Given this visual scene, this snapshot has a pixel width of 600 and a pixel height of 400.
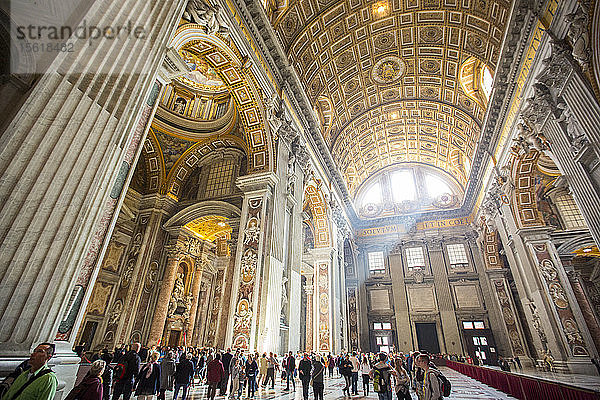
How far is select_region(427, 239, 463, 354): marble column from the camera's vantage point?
18484 millimetres

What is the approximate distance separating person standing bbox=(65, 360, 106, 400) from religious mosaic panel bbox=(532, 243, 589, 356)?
1380cm

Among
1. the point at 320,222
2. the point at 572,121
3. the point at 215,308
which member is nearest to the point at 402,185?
the point at 320,222

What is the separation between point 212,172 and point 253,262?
5831 mm

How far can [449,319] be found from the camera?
19062mm

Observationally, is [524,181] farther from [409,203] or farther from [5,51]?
[5,51]

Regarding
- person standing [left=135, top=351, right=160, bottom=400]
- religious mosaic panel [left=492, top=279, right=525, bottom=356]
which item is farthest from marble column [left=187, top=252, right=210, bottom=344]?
religious mosaic panel [left=492, top=279, right=525, bottom=356]

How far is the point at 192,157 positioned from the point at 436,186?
1858 centimetres

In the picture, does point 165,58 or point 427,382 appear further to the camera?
point 165,58

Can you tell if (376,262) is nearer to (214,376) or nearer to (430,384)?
(214,376)

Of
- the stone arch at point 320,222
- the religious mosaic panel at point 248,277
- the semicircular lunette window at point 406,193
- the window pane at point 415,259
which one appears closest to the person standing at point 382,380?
the religious mosaic panel at point 248,277

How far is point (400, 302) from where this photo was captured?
2045 centimetres

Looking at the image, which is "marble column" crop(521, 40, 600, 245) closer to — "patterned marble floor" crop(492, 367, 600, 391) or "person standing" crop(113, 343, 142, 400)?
"patterned marble floor" crop(492, 367, 600, 391)

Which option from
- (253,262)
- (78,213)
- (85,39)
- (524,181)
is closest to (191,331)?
(253,262)

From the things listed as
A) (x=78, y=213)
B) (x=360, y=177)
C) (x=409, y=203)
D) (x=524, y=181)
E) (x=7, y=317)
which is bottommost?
(x=7, y=317)
